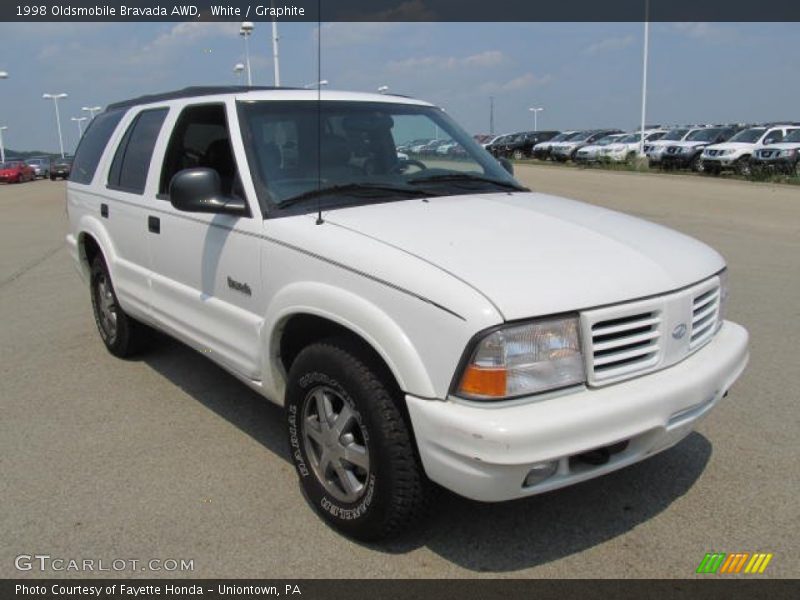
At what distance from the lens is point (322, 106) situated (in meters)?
3.95

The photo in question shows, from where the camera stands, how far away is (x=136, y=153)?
15.7 feet

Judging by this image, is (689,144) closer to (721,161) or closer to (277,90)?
(721,161)

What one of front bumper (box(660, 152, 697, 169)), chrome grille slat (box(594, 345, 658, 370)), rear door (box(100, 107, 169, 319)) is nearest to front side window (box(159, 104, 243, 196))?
rear door (box(100, 107, 169, 319))

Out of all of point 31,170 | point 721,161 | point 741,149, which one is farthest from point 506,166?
point 31,170

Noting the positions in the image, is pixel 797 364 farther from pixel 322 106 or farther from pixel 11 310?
pixel 11 310

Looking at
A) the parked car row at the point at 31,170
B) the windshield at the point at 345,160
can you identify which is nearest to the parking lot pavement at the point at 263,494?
the windshield at the point at 345,160

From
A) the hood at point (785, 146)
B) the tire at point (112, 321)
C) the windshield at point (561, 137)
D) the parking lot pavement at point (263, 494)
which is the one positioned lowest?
the parking lot pavement at point (263, 494)

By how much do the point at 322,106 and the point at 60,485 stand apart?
7.86 feet

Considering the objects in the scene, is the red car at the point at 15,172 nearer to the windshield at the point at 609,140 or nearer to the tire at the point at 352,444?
the windshield at the point at 609,140

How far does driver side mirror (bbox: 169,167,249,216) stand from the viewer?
3391 mm

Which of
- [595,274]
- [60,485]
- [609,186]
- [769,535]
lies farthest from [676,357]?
[609,186]

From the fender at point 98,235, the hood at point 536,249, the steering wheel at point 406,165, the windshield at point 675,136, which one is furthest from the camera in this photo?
the windshield at point 675,136

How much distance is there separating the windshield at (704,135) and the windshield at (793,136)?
17.6 feet

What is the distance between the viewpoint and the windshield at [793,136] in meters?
23.6
